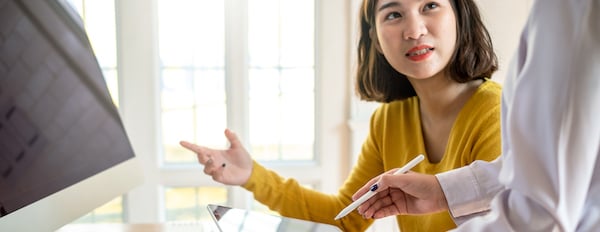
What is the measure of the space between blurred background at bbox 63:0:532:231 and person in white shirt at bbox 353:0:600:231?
1.33 m

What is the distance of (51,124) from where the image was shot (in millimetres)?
712

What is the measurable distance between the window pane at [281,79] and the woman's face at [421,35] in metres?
0.96

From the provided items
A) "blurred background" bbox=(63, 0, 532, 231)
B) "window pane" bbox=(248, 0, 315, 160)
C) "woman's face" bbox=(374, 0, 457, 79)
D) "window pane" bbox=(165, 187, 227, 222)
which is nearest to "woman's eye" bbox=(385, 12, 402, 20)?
"woman's face" bbox=(374, 0, 457, 79)

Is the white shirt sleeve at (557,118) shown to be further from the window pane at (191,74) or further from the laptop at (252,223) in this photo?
the window pane at (191,74)

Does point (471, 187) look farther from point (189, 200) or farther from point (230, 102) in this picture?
point (189, 200)

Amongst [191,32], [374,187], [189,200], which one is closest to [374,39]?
[374,187]

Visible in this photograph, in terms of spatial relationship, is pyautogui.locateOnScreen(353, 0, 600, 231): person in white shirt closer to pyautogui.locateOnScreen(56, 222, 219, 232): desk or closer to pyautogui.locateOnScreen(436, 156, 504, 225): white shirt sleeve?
pyautogui.locateOnScreen(436, 156, 504, 225): white shirt sleeve

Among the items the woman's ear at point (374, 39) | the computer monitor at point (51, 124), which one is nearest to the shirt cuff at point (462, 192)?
the woman's ear at point (374, 39)

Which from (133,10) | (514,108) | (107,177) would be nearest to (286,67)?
(133,10)

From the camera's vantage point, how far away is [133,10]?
172cm

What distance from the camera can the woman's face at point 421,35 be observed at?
876 millimetres

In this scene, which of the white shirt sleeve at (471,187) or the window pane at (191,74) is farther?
the window pane at (191,74)

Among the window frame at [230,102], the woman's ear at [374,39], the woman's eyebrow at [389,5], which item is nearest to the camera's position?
the woman's eyebrow at [389,5]

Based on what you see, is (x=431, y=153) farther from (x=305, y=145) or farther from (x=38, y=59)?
(x=305, y=145)
